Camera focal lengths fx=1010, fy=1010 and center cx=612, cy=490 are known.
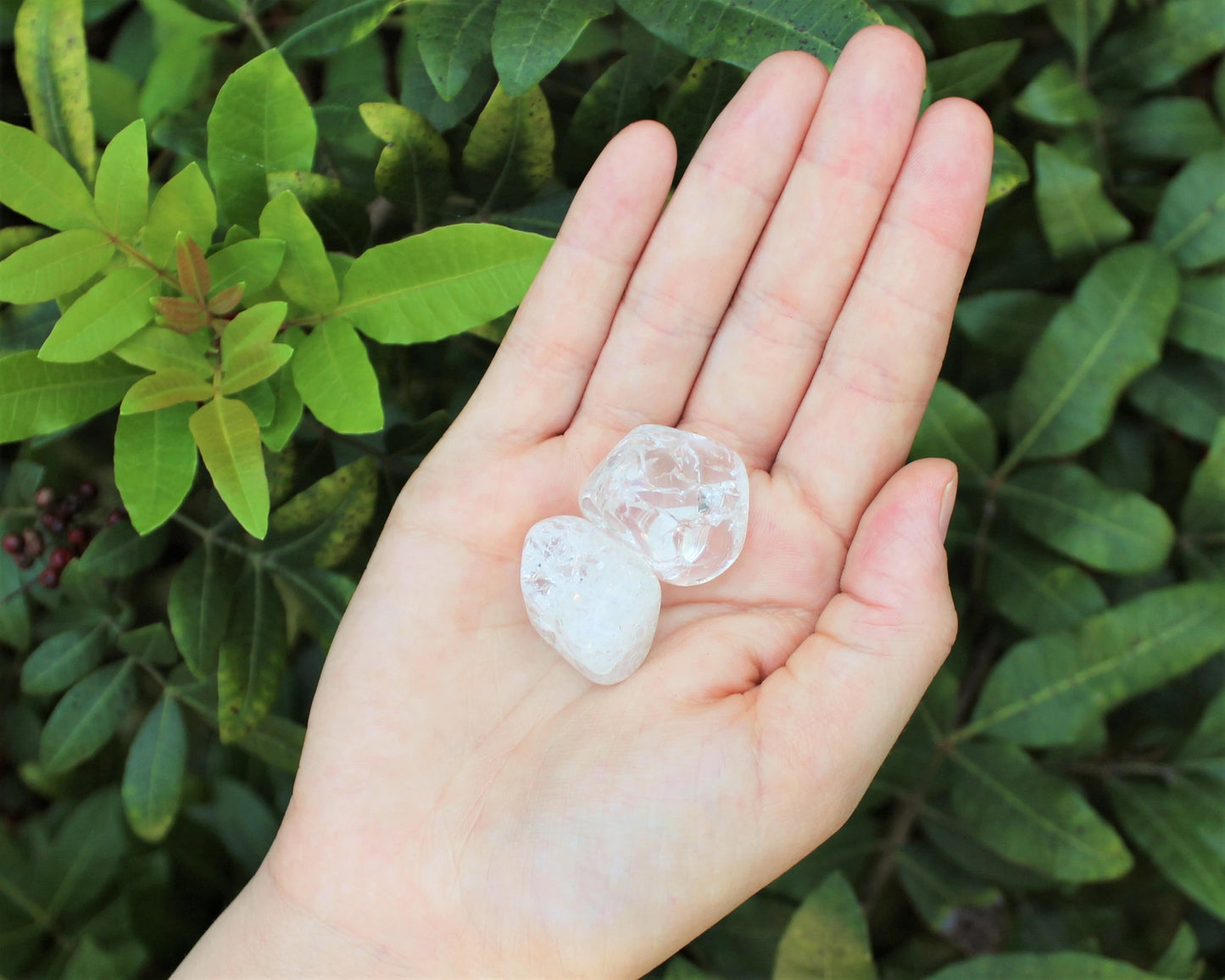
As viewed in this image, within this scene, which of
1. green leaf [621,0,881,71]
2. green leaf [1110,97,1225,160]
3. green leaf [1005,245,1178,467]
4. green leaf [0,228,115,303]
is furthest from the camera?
green leaf [1110,97,1225,160]

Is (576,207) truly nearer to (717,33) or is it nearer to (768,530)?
(717,33)

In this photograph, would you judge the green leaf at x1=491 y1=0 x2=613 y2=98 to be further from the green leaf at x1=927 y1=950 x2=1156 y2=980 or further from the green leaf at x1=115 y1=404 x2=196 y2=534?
the green leaf at x1=927 y1=950 x2=1156 y2=980

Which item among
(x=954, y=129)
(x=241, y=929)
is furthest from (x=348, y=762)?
(x=954, y=129)

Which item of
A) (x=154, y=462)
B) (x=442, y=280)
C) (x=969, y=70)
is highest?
(x=969, y=70)

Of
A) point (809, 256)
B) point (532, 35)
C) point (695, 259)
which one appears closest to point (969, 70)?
point (809, 256)

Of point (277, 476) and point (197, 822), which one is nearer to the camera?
point (277, 476)

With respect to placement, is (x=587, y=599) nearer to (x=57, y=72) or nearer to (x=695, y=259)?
(x=695, y=259)

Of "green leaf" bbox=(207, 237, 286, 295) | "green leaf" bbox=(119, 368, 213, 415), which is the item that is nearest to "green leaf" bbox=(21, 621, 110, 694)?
"green leaf" bbox=(119, 368, 213, 415)
